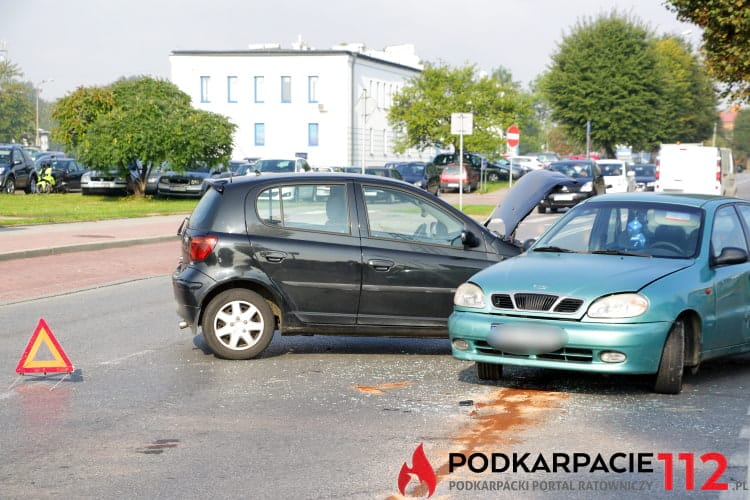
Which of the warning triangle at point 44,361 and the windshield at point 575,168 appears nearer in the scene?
the warning triangle at point 44,361

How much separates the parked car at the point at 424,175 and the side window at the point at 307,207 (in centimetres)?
4411

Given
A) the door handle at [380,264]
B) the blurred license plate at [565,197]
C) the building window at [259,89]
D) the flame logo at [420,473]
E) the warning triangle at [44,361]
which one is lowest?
the flame logo at [420,473]

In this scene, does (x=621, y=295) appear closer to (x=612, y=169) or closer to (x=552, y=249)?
→ (x=552, y=249)

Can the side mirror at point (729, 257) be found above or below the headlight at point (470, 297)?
above

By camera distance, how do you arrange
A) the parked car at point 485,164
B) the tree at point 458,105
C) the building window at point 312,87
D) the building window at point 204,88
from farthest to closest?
the building window at point 204,88, the building window at point 312,87, the tree at point 458,105, the parked car at point 485,164

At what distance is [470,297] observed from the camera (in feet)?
26.8

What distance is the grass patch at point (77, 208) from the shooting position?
92.7 ft

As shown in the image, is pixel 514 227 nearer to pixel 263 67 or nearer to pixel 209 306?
pixel 209 306

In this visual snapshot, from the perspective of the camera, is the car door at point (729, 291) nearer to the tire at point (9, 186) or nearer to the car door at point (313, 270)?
the car door at point (313, 270)

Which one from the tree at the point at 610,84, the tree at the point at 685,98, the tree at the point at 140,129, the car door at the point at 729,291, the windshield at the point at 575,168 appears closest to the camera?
the car door at the point at 729,291

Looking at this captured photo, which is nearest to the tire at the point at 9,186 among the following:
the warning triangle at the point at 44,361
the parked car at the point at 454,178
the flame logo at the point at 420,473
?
the parked car at the point at 454,178

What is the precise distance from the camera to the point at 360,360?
9.48 meters

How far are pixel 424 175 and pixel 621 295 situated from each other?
155 ft

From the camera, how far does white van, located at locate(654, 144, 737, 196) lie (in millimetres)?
34625
